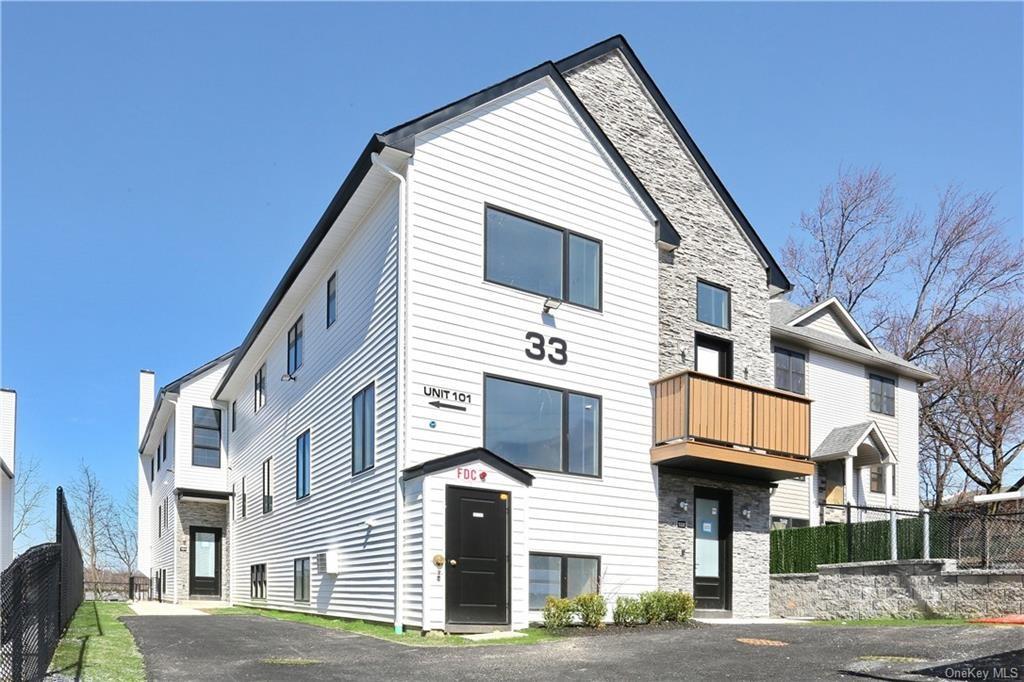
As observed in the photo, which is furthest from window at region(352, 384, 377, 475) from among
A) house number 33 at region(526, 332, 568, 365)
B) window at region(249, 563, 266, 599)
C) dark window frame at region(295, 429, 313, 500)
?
window at region(249, 563, 266, 599)

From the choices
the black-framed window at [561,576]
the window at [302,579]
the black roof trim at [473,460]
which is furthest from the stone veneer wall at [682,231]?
the window at [302,579]

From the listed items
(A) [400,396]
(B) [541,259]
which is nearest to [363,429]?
(A) [400,396]

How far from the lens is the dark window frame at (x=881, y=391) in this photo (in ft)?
88.1

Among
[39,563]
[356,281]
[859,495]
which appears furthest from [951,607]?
[39,563]

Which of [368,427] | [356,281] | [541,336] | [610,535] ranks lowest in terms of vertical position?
[610,535]

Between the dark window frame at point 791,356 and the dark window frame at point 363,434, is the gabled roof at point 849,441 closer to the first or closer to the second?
the dark window frame at point 791,356

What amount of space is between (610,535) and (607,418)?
6.46ft

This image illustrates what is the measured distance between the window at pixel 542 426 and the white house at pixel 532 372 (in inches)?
1.4

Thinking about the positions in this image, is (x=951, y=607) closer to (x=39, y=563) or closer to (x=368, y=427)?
(x=368, y=427)

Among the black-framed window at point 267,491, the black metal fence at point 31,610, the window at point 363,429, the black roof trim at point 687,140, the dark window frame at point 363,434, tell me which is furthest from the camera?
the black-framed window at point 267,491

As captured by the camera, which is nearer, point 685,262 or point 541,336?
point 541,336

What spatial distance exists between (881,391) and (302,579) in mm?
17619

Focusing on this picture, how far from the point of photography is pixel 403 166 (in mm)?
14422

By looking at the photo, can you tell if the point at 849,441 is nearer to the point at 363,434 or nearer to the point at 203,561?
the point at 363,434
